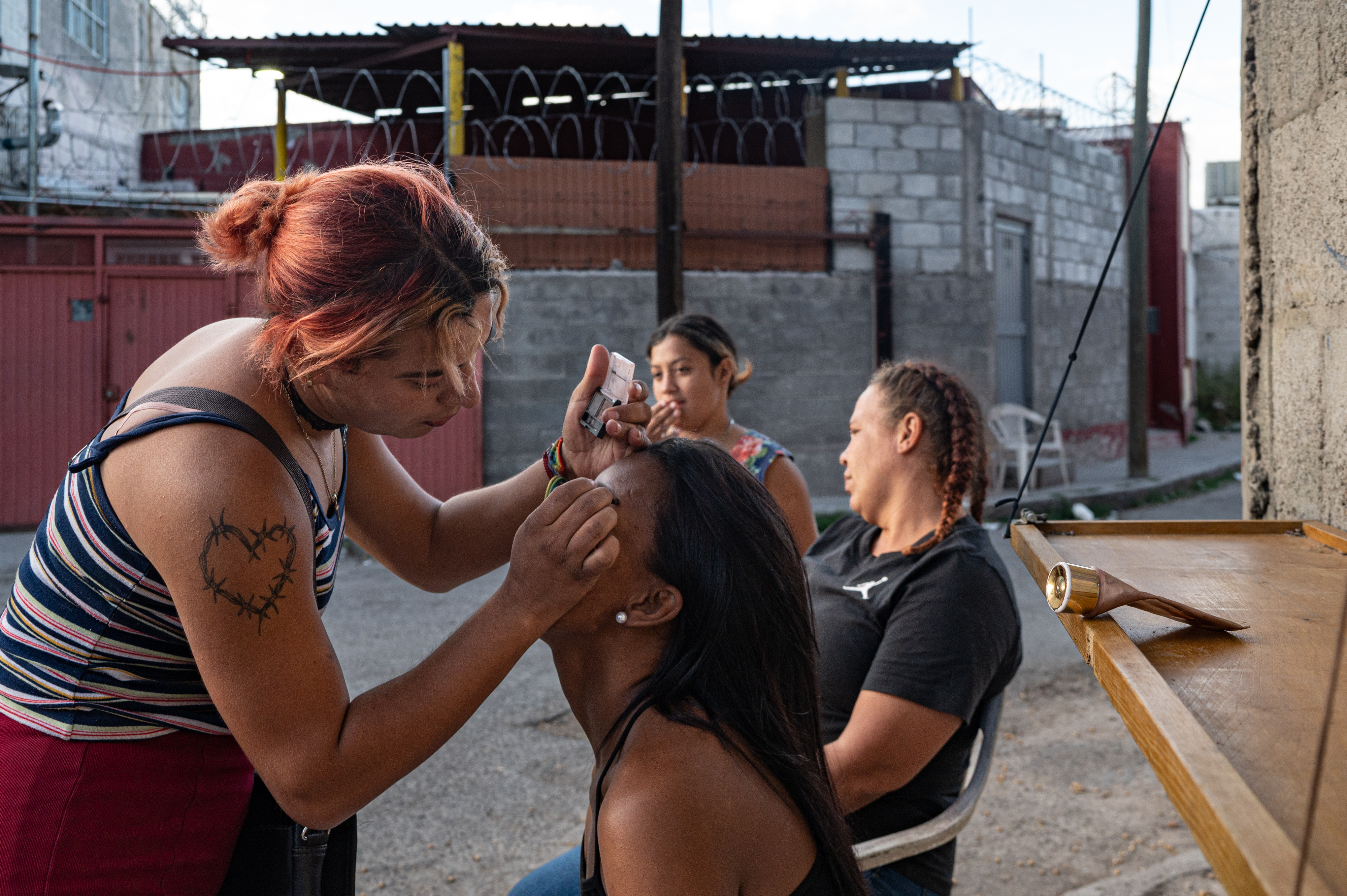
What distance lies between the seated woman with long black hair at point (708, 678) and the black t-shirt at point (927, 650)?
1.55ft

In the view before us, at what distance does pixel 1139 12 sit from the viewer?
1222 cm

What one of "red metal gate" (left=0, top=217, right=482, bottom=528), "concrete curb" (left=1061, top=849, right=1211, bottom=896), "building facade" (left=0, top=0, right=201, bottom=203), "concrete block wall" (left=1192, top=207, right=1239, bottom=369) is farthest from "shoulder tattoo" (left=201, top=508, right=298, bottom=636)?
"concrete block wall" (left=1192, top=207, right=1239, bottom=369)

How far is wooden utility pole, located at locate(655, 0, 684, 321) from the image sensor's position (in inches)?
295

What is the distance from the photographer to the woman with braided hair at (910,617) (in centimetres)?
204

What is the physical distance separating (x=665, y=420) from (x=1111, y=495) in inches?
360

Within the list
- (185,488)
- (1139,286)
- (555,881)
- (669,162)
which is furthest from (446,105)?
(185,488)

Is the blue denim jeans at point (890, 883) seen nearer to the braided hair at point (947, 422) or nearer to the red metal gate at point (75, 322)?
the braided hair at point (947, 422)

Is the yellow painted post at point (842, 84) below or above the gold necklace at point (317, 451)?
above

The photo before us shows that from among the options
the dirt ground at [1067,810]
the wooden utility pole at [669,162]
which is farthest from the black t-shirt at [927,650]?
the wooden utility pole at [669,162]

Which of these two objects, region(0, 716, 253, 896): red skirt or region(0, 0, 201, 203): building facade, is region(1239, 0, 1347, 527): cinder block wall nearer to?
region(0, 716, 253, 896): red skirt

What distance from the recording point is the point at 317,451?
1.73m

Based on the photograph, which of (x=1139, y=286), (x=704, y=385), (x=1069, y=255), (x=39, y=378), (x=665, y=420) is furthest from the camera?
(x=1069, y=255)

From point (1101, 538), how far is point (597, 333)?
846 centimetres

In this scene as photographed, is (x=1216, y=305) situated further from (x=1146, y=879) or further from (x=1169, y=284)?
(x=1146, y=879)
